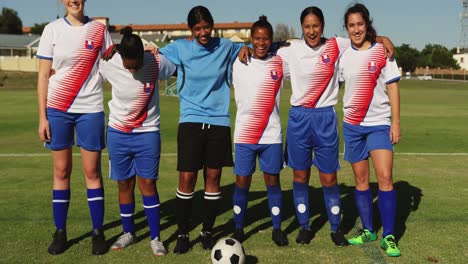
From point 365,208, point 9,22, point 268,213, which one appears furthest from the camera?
point 9,22

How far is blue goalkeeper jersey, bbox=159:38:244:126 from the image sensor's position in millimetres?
4465

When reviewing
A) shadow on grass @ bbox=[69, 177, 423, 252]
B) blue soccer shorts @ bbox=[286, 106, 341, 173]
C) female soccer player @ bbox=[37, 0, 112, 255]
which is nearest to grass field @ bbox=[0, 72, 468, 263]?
shadow on grass @ bbox=[69, 177, 423, 252]

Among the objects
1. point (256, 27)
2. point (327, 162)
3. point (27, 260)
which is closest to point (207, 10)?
point (256, 27)

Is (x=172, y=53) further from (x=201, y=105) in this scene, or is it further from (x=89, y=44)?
(x=89, y=44)

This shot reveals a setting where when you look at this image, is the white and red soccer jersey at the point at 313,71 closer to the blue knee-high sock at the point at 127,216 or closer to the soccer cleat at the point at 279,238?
the soccer cleat at the point at 279,238

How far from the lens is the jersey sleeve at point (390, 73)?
4.53 m

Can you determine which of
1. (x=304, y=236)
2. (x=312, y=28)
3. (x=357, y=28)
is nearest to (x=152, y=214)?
(x=304, y=236)

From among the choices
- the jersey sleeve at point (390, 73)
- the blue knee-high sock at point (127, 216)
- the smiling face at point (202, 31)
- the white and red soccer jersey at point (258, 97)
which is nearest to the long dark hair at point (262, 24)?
the white and red soccer jersey at point (258, 97)

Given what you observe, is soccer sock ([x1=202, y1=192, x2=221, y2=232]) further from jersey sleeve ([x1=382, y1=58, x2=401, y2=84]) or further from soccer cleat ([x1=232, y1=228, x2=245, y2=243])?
jersey sleeve ([x1=382, y1=58, x2=401, y2=84])

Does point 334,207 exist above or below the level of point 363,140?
below

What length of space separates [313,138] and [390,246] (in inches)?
45.3

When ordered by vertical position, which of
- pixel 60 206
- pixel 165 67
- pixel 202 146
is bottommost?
pixel 60 206

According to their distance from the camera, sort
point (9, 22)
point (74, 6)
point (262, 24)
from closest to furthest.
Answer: point (74, 6) < point (262, 24) < point (9, 22)

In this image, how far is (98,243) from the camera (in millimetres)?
4512
